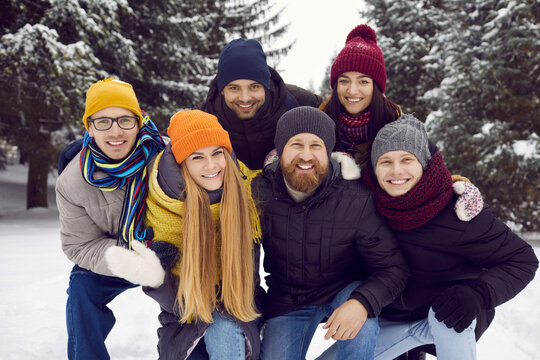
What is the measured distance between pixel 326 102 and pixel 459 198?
1316 mm

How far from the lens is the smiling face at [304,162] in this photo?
2.43 meters

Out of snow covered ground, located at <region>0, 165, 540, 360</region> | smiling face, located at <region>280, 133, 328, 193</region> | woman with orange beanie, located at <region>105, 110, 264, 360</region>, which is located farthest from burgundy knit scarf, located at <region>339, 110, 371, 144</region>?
snow covered ground, located at <region>0, 165, 540, 360</region>

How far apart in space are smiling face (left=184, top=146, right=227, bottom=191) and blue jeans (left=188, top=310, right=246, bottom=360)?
2.56 ft

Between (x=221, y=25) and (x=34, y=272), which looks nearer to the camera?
(x=34, y=272)

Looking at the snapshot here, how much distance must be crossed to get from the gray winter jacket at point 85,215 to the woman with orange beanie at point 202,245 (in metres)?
0.31

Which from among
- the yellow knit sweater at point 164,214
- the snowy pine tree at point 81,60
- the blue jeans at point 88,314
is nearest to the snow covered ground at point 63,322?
the blue jeans at point 88,314

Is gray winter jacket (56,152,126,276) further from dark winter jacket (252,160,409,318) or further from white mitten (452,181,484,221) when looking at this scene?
white mitten (452,181,484,221)

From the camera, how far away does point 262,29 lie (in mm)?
15594

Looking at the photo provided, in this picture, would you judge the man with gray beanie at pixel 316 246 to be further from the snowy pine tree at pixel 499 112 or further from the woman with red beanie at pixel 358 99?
the snowy pine tree at pixel 499 112

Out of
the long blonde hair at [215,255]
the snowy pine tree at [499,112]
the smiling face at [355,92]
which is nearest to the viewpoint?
the long blonde hair at [215,255]

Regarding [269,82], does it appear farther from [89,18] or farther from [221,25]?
[221,25]

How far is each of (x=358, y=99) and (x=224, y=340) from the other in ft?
6.35

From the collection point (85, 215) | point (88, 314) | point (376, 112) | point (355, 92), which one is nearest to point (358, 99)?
point (355, 92)

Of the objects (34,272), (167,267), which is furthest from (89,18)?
(167,267)
